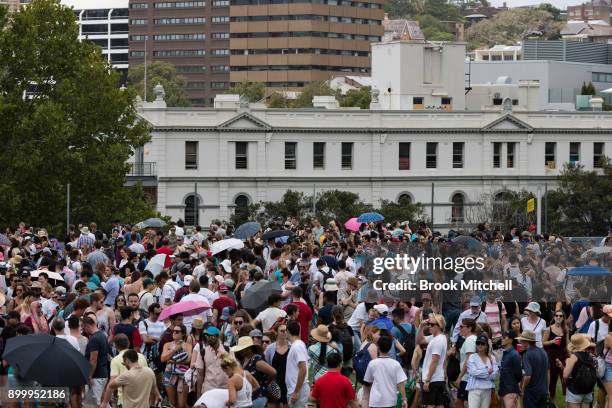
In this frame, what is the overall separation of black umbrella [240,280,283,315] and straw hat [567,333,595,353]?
477 cm

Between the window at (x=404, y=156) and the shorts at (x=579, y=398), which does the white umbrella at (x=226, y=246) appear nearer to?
the shorts at (x=579, y=398)

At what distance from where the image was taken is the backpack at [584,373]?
2022 cm

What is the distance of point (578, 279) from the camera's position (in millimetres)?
25094

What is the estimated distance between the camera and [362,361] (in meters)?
20.1

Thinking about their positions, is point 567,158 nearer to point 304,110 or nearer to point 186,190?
point 304,110

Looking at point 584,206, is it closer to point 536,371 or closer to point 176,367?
point 536,371

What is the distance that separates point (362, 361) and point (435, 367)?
0.88 metres

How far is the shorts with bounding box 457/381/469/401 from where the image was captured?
68.4 ft

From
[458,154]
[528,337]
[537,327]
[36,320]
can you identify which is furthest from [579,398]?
[458,154]

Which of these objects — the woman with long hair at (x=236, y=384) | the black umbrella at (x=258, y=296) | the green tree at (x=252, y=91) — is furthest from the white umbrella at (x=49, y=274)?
the green tree at (x=252, y=91)

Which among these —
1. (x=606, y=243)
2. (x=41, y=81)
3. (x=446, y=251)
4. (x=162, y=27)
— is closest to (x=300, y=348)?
(x=446, y=251)

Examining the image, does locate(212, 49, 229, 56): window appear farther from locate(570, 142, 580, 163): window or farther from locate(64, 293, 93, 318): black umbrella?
locate(64, 293, 93, 318): black umbrella

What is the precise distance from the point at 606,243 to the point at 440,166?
56.5 meters

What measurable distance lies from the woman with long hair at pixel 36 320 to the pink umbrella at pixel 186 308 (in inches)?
60.0
